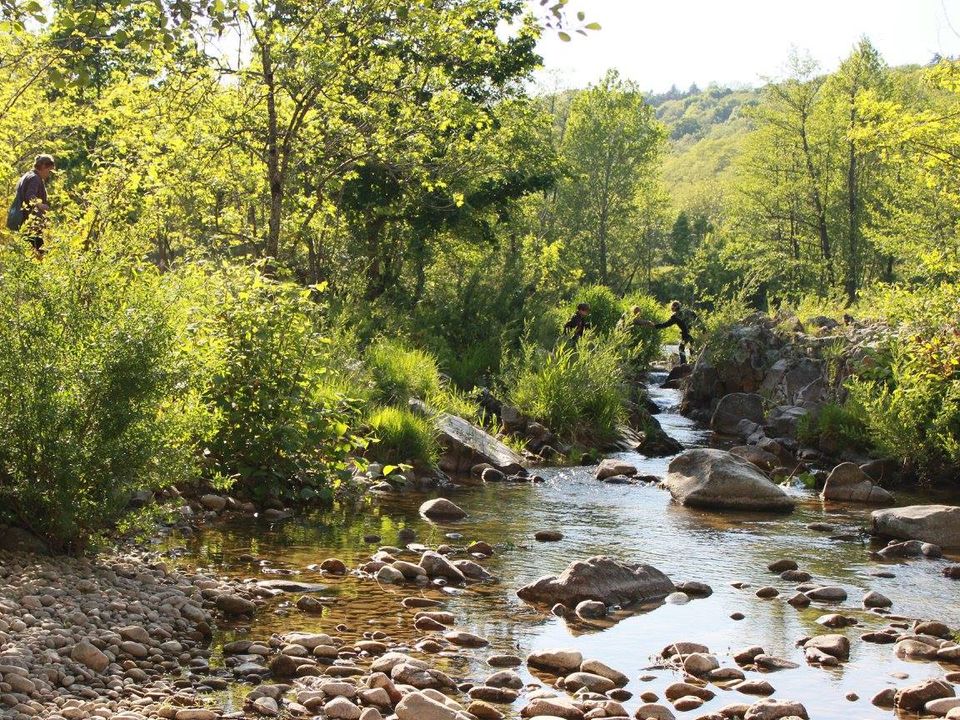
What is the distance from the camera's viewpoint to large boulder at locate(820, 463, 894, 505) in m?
14.0

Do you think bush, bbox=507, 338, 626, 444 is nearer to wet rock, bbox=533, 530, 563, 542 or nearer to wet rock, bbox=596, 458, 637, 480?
wet rock, bbox=596, 458, 637, 480

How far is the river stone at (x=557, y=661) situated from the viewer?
678 centimetres

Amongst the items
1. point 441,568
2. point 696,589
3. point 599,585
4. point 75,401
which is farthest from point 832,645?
point 75,401

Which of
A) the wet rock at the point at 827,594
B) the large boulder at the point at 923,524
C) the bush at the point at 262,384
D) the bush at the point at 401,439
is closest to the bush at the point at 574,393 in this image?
the bush at the point at 401,439

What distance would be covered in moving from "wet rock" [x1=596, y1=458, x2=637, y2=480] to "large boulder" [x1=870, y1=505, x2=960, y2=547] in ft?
13.3

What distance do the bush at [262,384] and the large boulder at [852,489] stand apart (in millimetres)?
6781

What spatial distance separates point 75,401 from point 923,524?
8.55 metres

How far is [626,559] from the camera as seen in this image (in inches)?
395

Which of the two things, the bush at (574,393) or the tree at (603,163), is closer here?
the bush at (574,393)

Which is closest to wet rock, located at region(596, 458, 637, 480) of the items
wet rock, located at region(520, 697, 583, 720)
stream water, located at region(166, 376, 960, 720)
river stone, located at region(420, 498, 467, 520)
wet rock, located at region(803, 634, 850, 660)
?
stream water, located at region(166, 376, 960, 720)

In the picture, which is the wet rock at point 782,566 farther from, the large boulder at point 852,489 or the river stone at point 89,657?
the river stone at point 89,657

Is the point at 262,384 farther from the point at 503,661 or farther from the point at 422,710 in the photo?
the point at 422,710

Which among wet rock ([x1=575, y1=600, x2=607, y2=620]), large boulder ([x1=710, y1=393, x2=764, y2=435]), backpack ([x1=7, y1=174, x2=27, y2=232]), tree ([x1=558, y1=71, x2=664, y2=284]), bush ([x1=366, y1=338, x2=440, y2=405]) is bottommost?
wet rock ([x1=575, y1=600, x2=607, y2=620])

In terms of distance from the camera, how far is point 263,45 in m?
14.8
